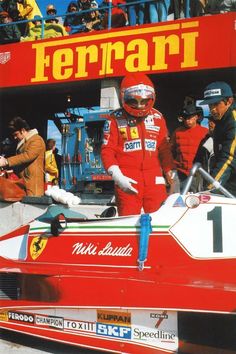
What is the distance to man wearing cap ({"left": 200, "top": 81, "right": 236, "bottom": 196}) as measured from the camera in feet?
10.6

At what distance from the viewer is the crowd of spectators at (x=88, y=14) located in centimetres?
800

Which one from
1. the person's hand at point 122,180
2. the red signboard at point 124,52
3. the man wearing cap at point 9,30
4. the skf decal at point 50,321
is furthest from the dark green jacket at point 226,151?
the man wearing cap at point 9,30

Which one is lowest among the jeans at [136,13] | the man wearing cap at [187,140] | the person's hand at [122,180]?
the person's hand at [122,180]

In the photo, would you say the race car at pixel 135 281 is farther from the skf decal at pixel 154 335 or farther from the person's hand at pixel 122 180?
the person's hand at pixel 122 180

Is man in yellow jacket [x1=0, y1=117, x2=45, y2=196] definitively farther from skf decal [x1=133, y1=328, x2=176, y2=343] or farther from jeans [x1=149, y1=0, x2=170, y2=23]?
skf decal [x1=133, y1=328, x2=176, y2=343]

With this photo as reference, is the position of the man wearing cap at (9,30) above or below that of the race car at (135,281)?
above

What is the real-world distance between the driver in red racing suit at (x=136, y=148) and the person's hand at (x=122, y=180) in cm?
9

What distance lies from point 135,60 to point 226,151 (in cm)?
545

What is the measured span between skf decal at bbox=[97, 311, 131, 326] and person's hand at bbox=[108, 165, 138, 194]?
3.31 feet

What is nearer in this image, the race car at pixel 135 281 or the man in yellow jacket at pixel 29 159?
the race car at pixel 135 281

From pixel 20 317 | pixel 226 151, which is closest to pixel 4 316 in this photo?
pixel 20 317

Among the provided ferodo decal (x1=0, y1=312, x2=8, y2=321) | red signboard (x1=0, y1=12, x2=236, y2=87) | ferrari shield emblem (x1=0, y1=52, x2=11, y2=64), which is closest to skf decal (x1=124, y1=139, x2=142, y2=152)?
ferodo decal (x1=0, y1=312, x2=8, y2=321)

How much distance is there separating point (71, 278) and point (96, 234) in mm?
334

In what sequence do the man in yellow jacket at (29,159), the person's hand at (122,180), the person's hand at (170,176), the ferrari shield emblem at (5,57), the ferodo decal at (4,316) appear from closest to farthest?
the ferodo decal at (4,316) < the person's hand at (122,180) < the person's hand at (170,176) < the man in yellow jacket at (29,159) < the ferrari shield emblem at (5,57)
